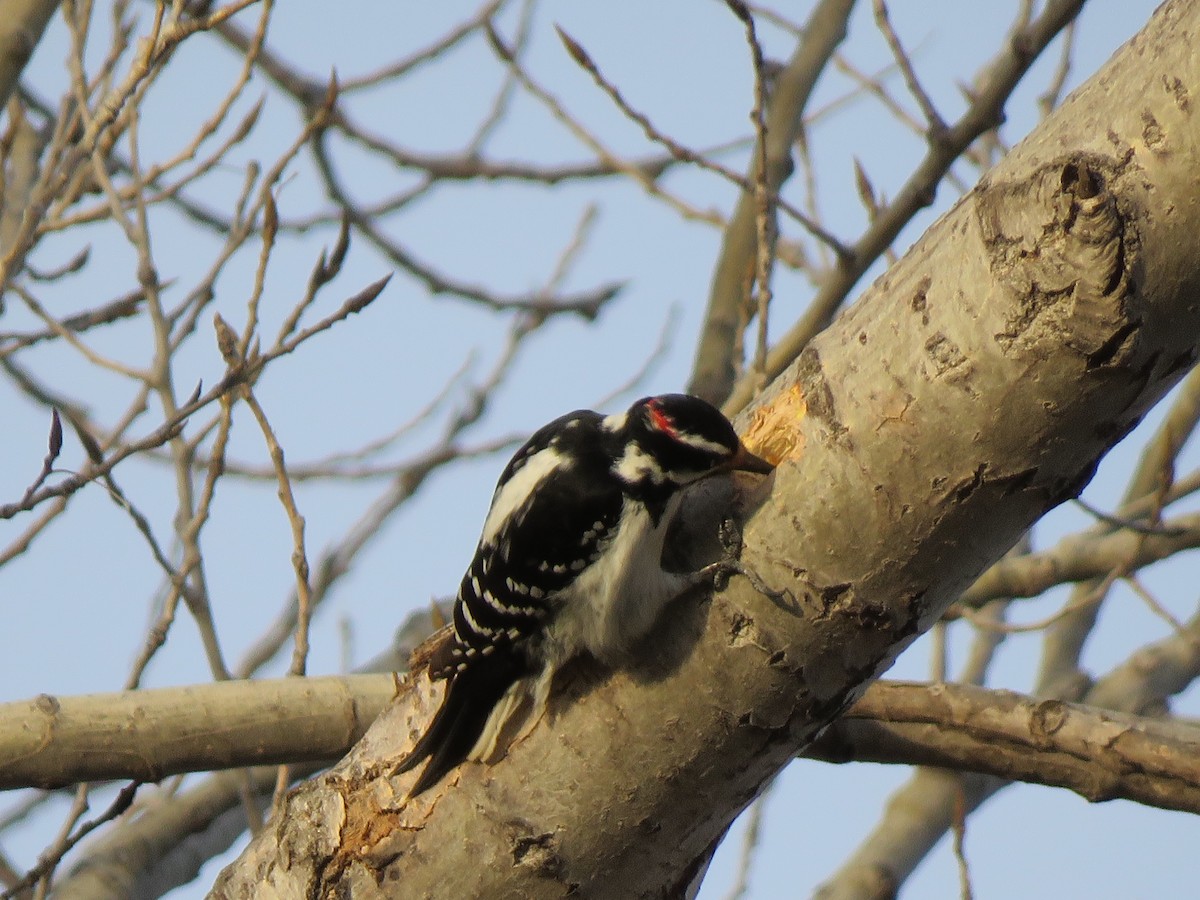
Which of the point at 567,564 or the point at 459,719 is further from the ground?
the point at 567,564

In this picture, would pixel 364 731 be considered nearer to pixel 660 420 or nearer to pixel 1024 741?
pixel 660 420

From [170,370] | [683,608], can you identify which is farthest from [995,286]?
[170,370]

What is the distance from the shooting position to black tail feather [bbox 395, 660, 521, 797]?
2143mm

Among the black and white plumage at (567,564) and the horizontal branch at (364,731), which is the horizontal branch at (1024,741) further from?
the black and white plumage at (567,564)

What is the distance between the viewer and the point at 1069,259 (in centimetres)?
158

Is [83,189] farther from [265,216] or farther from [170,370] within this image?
[265,216]

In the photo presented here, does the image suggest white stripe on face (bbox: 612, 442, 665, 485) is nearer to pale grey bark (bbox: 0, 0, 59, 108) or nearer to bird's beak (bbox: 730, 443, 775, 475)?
bird's beak (bbox: 730, 443, 775, 475)

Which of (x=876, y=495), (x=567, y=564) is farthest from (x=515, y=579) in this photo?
(x=876, y=495)

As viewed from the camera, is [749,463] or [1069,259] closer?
[1069,259]

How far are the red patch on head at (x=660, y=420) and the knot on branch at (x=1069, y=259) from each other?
3.17 ft

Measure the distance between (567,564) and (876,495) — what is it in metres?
0.87

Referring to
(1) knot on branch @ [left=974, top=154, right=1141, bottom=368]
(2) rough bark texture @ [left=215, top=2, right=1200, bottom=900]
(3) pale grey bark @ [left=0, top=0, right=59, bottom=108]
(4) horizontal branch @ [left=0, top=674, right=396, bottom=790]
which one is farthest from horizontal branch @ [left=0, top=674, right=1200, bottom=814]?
(3) pale grey bark @ [left=0, top=0, right=59, bottom=108]

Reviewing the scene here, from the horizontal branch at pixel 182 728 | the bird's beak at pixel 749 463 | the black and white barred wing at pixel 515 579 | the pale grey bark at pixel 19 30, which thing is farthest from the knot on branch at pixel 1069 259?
the pale grey bark at pixel 19 30

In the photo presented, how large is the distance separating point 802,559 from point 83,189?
314 cm
